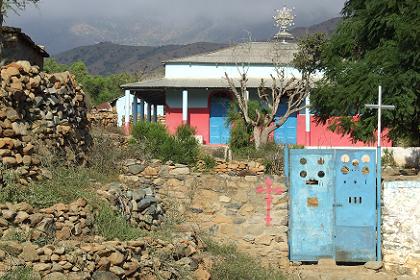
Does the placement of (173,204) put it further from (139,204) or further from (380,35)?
(380,35)

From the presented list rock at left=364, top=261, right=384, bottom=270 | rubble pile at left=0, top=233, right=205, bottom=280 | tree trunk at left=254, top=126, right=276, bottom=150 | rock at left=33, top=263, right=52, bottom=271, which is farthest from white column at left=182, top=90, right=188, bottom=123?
rock at left=33, top=263, right=52, bottom=271

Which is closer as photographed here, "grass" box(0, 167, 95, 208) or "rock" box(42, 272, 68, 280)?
"rock" box(42, 272, 68, 280)

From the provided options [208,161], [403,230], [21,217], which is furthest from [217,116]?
[21,217]

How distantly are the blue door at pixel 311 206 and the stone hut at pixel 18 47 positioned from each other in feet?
25.1

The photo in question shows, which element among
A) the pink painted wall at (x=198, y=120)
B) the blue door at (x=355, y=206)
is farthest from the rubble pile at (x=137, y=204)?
the pink painted wall at (x=198, y=120)

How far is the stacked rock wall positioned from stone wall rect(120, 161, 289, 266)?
141cm

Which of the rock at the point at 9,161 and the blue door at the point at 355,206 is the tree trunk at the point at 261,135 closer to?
the blue door at the point at 355,206

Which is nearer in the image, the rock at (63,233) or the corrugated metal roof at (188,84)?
the rock at (63,233)

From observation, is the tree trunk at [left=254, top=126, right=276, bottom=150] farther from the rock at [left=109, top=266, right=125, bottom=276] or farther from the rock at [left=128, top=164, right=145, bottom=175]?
the rock at [left=109, top=266, right=125, bottom=276]

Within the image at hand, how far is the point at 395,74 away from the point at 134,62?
169 m

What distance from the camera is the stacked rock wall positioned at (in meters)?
9.93

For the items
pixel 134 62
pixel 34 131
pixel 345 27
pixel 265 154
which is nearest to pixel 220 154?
pixel 265 154

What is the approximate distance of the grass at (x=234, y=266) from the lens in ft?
32.9

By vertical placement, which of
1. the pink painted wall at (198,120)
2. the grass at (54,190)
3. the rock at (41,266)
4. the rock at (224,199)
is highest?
the pink painted wall at (198,120)
